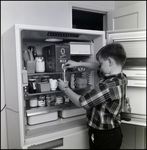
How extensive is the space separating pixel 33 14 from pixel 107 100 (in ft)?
4.16

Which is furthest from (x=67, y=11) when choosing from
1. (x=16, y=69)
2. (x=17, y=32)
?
(x=16, y=69)

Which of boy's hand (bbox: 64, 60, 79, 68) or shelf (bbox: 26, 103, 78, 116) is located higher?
boy's hand (bbox: 64, 60, 79, 68)

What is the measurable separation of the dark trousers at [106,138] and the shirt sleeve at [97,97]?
0.84ft

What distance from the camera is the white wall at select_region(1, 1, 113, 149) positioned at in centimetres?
168

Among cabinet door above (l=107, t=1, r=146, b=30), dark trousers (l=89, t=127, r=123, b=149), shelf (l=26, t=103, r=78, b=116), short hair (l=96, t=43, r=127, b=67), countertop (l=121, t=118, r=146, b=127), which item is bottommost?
dark trousers (l=89, t=127, r=123, b=149)

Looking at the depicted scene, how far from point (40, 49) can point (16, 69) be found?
583 millimetres

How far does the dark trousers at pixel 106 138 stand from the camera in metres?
1.25

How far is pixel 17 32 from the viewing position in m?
1.17

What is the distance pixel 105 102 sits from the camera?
117 cm

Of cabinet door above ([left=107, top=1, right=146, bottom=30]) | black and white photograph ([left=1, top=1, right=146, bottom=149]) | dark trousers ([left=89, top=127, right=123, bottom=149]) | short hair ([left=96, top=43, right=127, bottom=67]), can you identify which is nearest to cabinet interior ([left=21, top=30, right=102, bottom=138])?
black and white photograph ([left=1, top=1, right=146, bottom=149])

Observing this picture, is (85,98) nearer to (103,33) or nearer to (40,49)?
(103,33)

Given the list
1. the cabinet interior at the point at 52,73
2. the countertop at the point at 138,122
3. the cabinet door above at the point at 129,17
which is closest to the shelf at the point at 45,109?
the cabinet interior at the point at 52,73

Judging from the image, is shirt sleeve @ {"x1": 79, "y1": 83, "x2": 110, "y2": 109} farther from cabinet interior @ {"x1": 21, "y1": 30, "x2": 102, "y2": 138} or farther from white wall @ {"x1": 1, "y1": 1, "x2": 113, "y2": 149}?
white wall @ {"x1": 1, "y1": 1, "x2": 113, "y2": 149}

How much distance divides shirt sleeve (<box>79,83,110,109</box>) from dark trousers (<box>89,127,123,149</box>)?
25 centimetres
